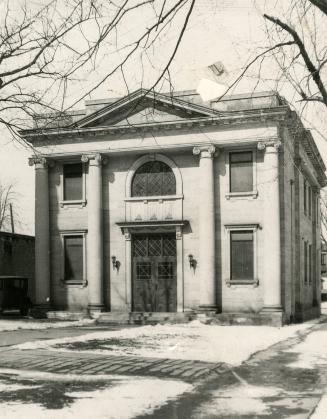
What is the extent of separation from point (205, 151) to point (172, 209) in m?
2.88

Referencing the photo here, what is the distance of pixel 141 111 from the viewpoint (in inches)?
1064

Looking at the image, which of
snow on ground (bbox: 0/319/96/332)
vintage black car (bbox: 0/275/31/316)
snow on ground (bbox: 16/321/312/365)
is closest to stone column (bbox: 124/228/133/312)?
snow on ground (bbox: 0/319/96/332)

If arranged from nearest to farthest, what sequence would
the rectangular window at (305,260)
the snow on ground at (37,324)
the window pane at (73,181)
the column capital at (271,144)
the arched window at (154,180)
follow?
the snow on ground at (37,324)
the column capital at (271,144)
the arched window at (154,180)
the window pane at (73,181)
the rectangular window at (305,260)

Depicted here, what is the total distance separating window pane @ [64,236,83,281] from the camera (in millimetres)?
27844

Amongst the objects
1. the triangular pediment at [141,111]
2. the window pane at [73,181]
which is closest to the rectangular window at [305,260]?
the triangular pediment at [141,111]

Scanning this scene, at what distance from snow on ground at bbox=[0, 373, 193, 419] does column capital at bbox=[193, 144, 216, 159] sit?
16.0m

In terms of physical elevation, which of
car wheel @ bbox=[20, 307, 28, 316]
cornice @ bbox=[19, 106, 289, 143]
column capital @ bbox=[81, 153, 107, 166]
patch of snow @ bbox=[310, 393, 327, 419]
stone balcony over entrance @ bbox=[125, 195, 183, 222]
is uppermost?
cornice @ bbox=[19, 106, 289, 143]

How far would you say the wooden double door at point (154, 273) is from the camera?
87.4 ft

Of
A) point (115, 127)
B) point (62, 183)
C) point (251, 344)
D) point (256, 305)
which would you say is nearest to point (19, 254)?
point (62, 183)

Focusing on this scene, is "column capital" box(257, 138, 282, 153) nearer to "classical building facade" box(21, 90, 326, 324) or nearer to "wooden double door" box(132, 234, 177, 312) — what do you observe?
"classical building facade" box(21, 90, 326, 324)

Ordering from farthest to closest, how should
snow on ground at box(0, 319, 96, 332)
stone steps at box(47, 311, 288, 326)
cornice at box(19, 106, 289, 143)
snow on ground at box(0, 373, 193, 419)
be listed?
cornice at box(19, 106, 289, 143), stone steps at box(47, 311, 288, 326), snow on ground at box(0, 319, 96, 332), snow on ground at box(0, 373, 193, 419)

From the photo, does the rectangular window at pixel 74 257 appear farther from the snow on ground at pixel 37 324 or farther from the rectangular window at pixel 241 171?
the rectangular window at pixel 241 171

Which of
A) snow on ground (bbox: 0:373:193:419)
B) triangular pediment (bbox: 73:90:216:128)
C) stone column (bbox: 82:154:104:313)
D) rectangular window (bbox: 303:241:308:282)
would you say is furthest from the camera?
rectangular window (bbox: 303:241:308:282)

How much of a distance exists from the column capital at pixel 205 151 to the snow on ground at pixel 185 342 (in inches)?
277
